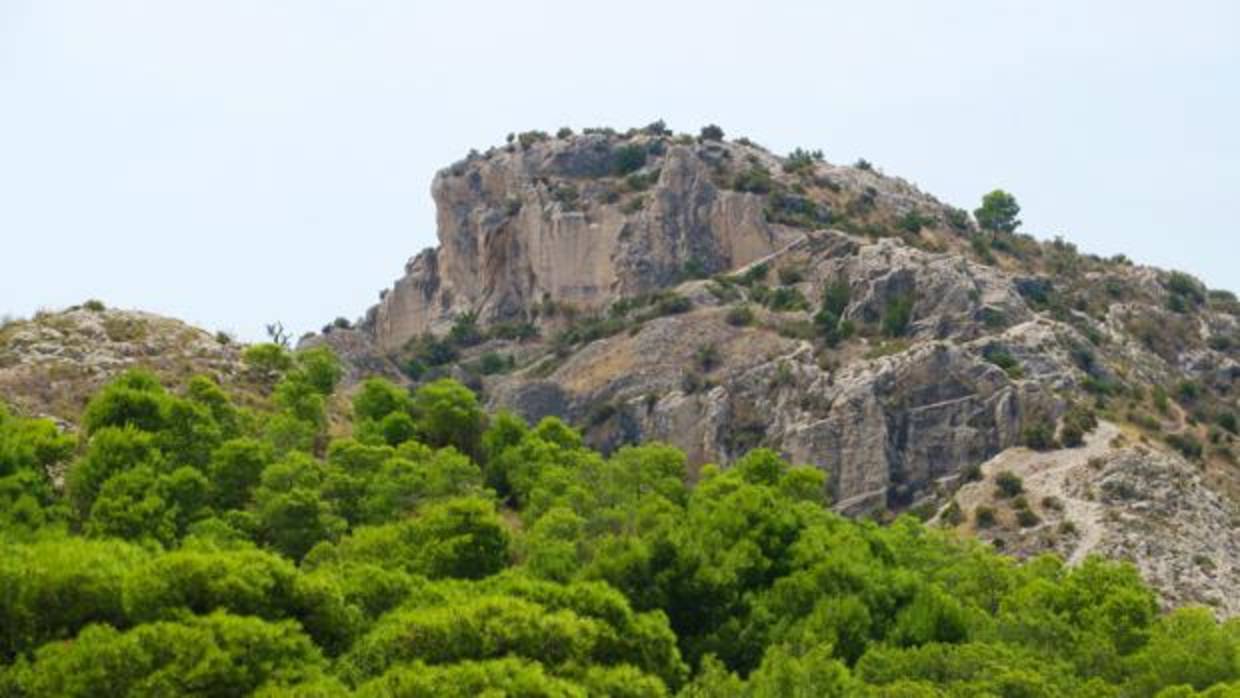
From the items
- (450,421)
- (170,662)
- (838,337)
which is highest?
(838,337)

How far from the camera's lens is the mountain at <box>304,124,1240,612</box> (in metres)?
85.5

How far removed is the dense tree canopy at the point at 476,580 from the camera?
3831cm

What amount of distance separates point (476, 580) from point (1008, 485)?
133 feet

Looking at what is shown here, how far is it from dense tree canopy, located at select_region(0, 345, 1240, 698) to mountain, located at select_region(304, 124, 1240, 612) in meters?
14.5

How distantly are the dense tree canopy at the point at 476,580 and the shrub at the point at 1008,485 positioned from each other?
1277 cm

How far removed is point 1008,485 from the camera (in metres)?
84.8

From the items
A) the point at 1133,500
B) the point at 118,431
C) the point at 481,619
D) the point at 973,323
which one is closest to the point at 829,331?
the point at 973,323

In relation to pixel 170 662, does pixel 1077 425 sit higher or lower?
higher

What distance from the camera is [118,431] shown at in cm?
5638

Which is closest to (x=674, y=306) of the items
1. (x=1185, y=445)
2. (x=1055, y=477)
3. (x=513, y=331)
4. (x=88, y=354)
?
(x=513, y=331)

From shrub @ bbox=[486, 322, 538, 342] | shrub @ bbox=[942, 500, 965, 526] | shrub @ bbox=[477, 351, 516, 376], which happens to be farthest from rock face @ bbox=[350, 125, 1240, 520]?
shrub @ bbox=[942, 500, 965, 526]

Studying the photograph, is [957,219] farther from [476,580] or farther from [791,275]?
[476,580]

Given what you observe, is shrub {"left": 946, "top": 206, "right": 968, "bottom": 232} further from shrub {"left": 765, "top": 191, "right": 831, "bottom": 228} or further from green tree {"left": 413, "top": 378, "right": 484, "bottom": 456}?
green tree {"left": 413, "top": 378, "right": 484, "bottom": 456}

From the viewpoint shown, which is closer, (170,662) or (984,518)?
(170,662)
